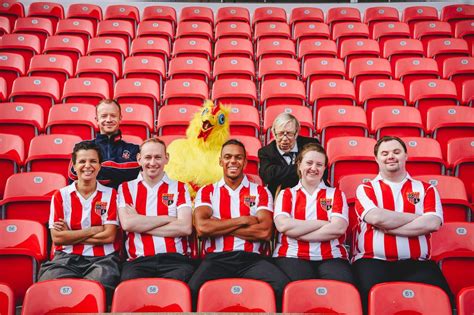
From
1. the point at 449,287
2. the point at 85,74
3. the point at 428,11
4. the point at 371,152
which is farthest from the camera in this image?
the point at 428,11

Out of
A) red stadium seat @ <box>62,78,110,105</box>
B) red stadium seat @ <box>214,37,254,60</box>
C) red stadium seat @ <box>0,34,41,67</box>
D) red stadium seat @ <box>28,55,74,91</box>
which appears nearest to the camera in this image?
red stadium seat @ <box>62,78,110,105</box>

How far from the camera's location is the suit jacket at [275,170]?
3242 mm

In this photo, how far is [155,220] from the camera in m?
2.90

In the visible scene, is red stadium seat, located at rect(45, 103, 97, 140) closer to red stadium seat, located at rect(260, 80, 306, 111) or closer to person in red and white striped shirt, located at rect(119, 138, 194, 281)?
person in red and white striped shirt, located at rect(119, 138, 194, 281)

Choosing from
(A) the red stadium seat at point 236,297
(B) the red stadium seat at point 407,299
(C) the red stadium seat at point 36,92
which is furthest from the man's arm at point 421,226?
(C) the red stadium seat at point 36,92

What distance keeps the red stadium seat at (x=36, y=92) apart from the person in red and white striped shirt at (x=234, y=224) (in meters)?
2.05

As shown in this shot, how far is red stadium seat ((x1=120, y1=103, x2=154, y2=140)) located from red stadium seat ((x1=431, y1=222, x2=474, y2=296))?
210 centimetres

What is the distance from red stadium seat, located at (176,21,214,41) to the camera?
19.6ft

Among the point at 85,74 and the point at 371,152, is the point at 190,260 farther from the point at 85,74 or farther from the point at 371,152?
the point at 85,74

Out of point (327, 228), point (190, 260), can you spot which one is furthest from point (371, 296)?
point (190, 260)

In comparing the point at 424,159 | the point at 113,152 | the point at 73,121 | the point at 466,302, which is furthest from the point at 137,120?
the point at 466,302

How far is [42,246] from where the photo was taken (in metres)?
2.85

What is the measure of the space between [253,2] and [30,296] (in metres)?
6.03

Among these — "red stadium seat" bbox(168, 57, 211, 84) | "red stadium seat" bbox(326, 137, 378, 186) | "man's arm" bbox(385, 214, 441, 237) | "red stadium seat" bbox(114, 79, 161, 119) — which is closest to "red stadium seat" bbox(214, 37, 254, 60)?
"red stadium seat" bbox(168, 57, 211, 84)
